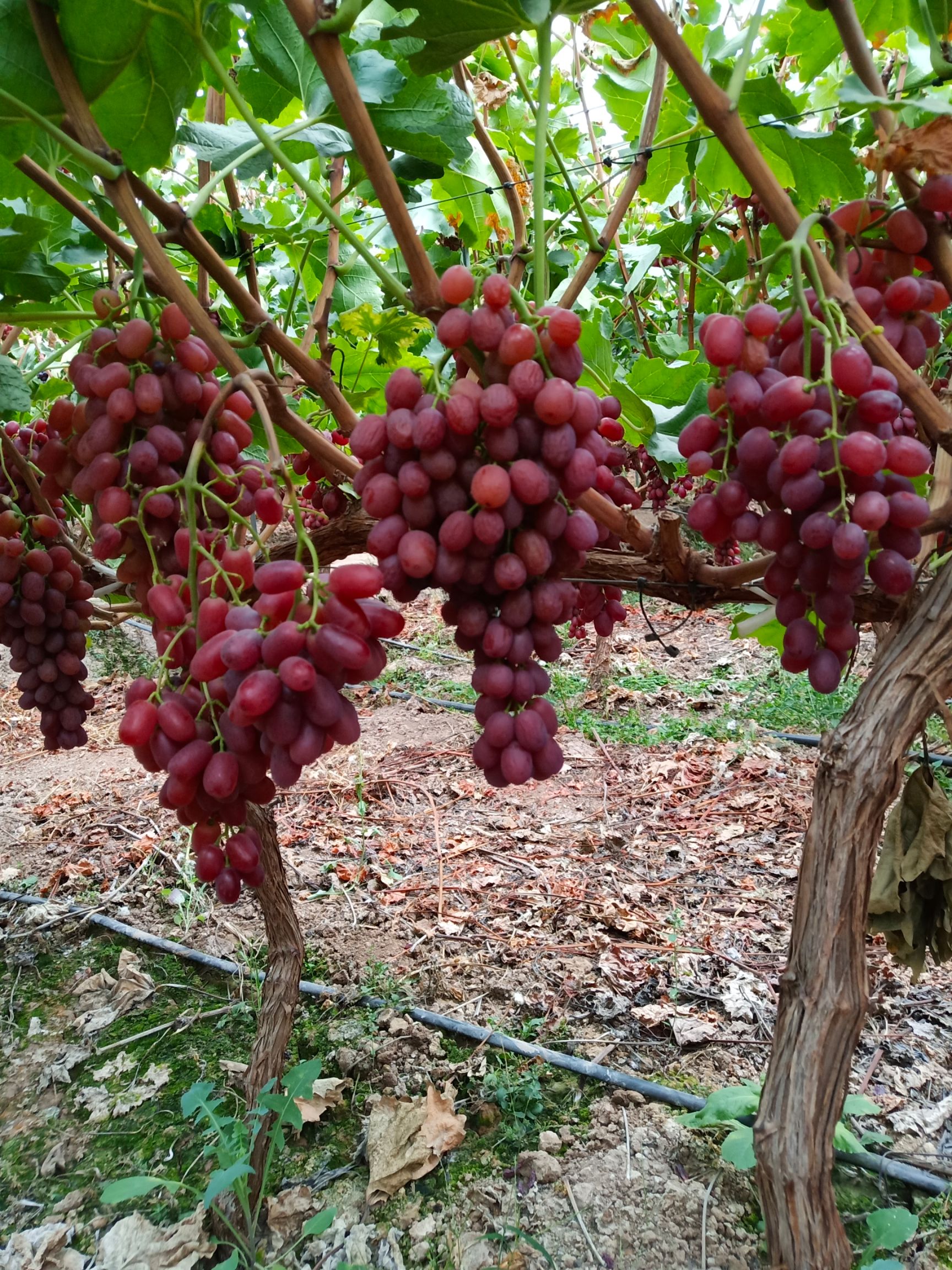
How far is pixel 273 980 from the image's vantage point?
183 cm

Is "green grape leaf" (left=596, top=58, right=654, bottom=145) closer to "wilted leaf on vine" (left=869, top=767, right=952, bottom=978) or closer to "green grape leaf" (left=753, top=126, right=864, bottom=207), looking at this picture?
"green grape leaf" (left=753, top=126, right=864, bottom=207)

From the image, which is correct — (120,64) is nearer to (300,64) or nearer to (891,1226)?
(300,64)

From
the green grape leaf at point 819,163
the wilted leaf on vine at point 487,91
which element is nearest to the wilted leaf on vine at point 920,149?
the green grape leaf at point 819,163

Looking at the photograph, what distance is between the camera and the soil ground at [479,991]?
5.35 ft

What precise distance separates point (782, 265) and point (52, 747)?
159 centimetres

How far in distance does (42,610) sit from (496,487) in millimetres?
1079

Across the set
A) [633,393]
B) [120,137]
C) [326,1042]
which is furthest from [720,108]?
[326,1042]

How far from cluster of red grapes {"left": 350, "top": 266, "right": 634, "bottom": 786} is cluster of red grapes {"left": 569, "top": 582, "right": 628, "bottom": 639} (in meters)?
0.46

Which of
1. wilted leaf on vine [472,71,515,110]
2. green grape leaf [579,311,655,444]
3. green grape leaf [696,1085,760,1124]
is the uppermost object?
wilted leaf on vine [472,71,515,110]

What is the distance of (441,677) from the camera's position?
479 cm

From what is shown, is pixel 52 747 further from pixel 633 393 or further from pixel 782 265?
pixel 782 265

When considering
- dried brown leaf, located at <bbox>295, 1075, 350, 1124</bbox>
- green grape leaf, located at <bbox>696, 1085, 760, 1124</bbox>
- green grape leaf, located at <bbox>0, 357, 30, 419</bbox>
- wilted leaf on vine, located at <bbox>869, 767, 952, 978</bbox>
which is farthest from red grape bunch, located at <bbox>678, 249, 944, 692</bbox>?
dried brown leaf, located at <bbox>295, 1075, 350, 1124</bbox>

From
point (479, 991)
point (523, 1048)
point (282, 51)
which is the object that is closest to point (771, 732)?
point (479, 991)

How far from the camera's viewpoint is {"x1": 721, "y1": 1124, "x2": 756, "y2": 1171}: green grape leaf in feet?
4.73
